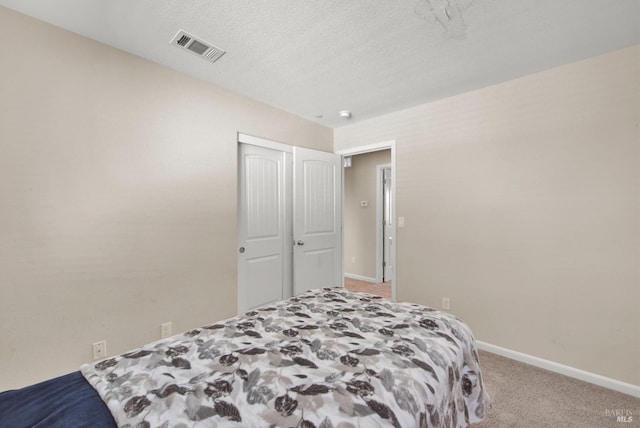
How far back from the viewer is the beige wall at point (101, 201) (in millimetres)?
1630

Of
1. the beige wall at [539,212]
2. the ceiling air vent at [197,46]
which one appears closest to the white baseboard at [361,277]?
the beige wall at [539,212]

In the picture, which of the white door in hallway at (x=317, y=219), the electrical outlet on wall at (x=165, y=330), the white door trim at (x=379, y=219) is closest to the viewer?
the electrical outlet on wall at (x=165, y=330)

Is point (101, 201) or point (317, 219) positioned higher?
point (101, 201)

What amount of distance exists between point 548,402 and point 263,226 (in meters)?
2.71

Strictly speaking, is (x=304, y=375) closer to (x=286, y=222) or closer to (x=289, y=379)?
(x=289, y=379)

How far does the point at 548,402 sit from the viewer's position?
1.83 metres

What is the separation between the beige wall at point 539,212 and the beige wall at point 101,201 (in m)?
2.12

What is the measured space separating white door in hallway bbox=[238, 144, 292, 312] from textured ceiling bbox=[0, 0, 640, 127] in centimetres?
82

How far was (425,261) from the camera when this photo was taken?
295 cm

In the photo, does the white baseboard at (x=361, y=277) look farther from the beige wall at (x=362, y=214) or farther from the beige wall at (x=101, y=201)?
the beige wall at (x=101, y=201)

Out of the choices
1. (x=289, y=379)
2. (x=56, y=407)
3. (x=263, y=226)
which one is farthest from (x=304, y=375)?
(x=263, y=226)

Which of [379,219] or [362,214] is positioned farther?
[362,214]
